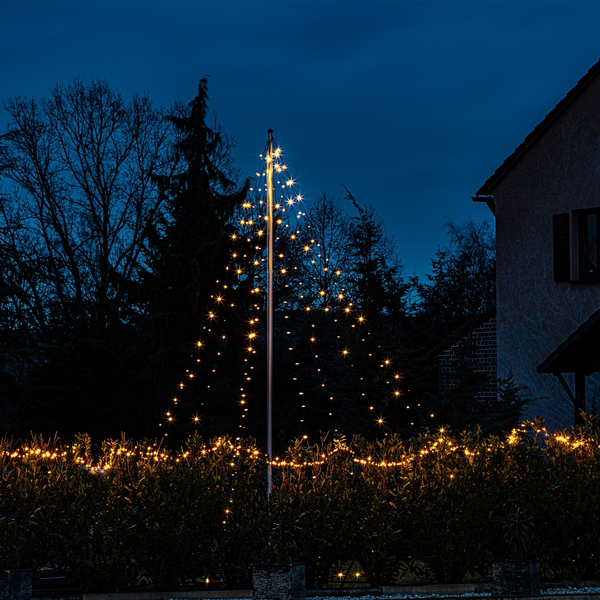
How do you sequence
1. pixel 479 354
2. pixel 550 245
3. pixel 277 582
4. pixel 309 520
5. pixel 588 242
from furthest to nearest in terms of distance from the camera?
1. pixel 479 354
2. pixel 550 245
3. pixel 588 242
4. pixel 309 520
5. pixel 277 582

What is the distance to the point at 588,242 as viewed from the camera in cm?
1594

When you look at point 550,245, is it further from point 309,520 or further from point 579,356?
point 309,520

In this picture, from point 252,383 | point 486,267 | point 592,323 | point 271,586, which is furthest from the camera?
point 486,267

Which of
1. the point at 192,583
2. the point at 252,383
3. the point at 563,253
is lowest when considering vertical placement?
the point at 192,583

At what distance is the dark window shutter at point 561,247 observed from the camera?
52.3 ft

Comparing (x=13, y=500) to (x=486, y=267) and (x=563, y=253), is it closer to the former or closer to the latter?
(x=563, y=253)

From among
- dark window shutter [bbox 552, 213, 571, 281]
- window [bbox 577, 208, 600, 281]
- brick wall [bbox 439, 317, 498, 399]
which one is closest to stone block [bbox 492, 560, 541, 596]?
window [bbox 577, 208, 600, 281]

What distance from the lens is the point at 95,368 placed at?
22.4m

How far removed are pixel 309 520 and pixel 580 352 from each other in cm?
782

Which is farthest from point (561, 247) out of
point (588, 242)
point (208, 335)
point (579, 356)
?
point (208, 335)

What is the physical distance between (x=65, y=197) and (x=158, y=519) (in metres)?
22.2

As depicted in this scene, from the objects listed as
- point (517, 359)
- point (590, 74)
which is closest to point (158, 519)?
point (517, 359)

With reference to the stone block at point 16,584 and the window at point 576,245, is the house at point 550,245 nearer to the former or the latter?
the window at point 576,245

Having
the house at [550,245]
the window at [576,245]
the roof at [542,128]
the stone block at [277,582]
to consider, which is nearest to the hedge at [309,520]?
the stone block at [277,582]
